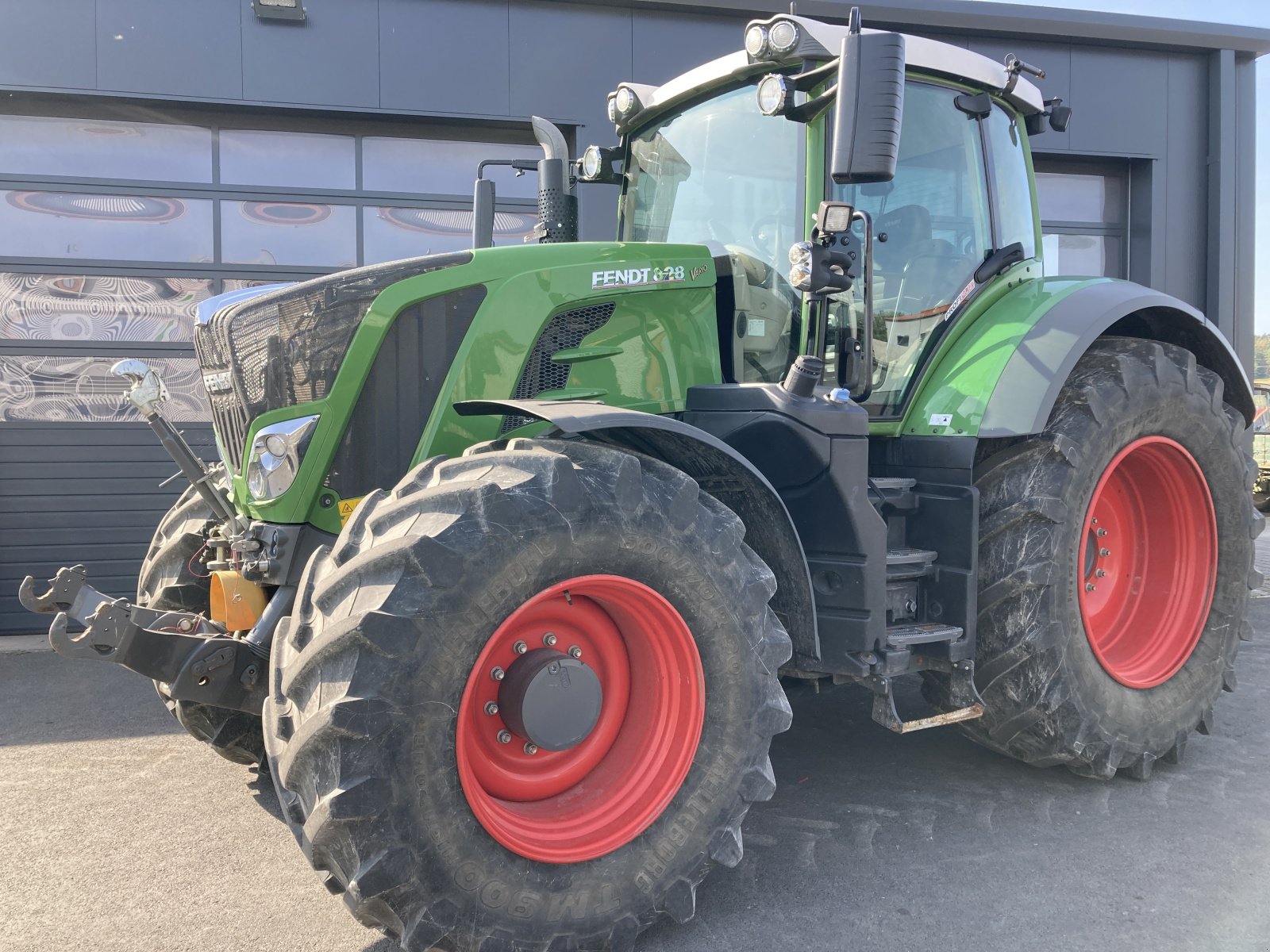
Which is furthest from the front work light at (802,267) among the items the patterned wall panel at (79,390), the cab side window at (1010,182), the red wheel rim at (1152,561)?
the patterned wall panel at (79,390)

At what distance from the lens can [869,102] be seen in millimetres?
2818

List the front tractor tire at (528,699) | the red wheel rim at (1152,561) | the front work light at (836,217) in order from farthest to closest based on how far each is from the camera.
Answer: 1. the red wheel rim at (1152,561)
2. the front work light at (836,217)
3. the front tractor tire at (528,699)

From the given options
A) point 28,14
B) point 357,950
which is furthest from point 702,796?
point 28,14

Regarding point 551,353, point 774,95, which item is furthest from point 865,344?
point 551,353

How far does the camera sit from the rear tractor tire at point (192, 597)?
11.8 feet

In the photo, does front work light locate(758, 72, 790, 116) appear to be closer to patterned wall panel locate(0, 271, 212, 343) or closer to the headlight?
the headlight

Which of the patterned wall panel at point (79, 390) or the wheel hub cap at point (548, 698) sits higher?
the patterned wall panel at point (79, 390)

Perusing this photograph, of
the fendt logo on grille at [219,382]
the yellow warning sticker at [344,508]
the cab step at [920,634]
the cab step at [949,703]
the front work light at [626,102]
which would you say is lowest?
the cab step at [949,703]

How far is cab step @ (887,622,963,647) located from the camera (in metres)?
3.30

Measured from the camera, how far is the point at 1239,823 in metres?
3.45

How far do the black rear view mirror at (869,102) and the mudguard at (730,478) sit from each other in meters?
0.89

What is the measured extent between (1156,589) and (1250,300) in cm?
643

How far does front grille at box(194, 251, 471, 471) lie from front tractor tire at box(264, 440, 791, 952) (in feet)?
2.08

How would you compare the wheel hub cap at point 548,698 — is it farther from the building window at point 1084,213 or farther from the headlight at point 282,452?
the building window at point 1084,213
